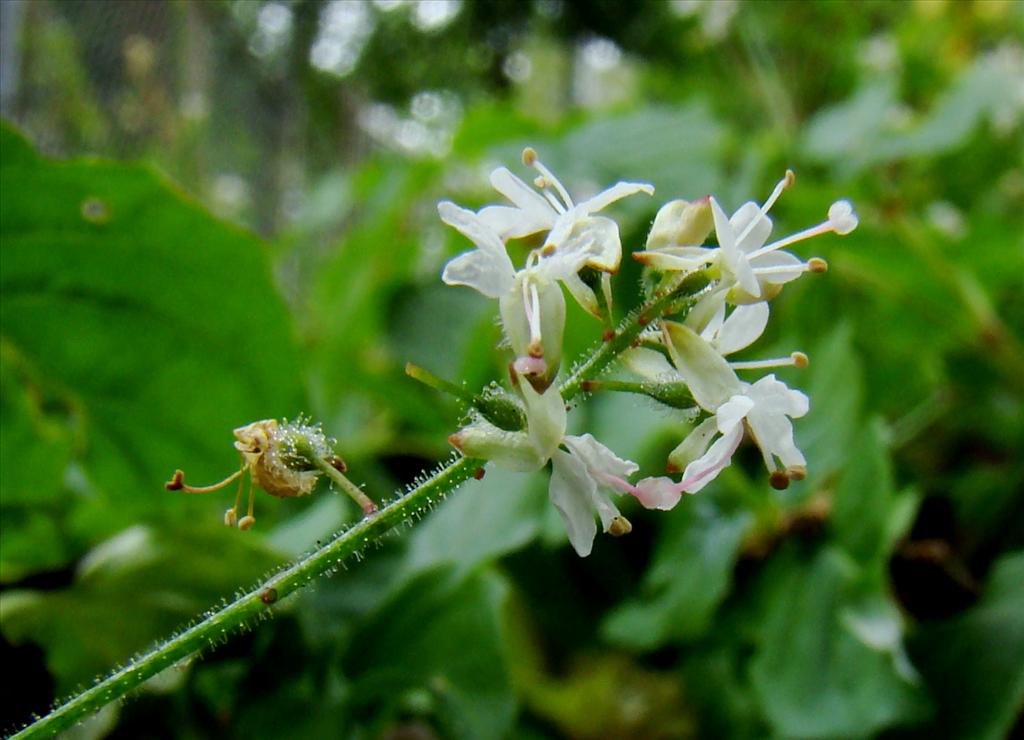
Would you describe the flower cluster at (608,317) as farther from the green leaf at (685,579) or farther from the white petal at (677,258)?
the green leaf at (685,579)

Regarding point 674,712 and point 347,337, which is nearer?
point 674,712

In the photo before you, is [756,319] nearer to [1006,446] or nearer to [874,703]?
[874,703]

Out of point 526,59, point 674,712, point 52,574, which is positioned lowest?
point 526,59

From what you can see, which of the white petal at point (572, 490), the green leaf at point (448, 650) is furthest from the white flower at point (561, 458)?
the green leaf at point (448, 650)

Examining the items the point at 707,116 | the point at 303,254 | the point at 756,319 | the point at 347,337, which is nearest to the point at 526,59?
the point at 303,254

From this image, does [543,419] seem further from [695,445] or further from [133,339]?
[133,339]

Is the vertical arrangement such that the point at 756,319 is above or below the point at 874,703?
above

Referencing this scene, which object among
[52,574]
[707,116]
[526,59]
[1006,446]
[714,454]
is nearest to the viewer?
[714,454]

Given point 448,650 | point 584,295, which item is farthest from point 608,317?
point 448,650
